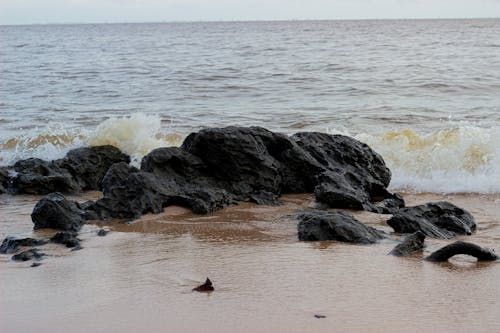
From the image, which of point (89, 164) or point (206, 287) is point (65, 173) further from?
point (206, 287)

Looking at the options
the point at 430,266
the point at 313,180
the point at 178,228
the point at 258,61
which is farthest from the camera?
the point at 258,61

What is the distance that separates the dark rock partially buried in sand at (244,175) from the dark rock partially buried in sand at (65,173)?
1.56 m

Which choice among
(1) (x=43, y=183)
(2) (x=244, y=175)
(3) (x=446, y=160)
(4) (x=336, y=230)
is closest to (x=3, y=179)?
(1) (x=43, y=183)

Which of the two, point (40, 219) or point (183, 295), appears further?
point (40, 219)

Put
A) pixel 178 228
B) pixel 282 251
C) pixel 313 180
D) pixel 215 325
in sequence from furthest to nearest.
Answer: pixel 313 180, pixel 178 228, pixel 282 251, pixel 215 325

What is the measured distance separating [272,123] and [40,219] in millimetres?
8530

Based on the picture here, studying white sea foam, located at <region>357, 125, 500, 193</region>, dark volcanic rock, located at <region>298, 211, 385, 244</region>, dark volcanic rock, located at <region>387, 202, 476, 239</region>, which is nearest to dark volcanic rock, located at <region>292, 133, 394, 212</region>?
dark volcanic rock, located at <region>387, 202, 476, 239</region>

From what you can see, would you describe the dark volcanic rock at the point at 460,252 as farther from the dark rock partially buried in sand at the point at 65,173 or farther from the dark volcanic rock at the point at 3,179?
the dark volcanic rock at the point at 3,179

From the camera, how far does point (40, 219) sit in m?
6.74

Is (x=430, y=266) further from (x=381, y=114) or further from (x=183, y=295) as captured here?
(x=381, y=114)

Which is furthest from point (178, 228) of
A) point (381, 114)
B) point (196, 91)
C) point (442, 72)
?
point (442, 72)

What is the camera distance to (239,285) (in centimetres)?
483

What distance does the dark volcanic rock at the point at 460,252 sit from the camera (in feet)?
17.6

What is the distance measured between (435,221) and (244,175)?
7.60 feet
